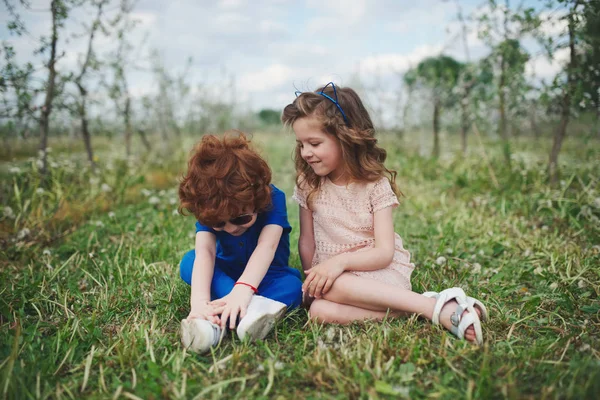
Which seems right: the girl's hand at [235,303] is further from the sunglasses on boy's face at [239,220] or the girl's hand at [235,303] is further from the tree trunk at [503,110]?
the tree trunk at [503,110]

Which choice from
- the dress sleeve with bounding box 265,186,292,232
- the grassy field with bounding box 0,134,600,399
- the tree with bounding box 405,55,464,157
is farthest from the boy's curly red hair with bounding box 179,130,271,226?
the tree with bounding box 405,55,464,157

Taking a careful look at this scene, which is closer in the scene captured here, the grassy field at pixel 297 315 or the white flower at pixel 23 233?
the grassy field at pixel 297 315

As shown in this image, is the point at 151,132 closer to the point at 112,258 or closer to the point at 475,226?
the point at 112,258

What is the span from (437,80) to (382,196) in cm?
572

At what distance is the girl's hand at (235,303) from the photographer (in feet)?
5.69

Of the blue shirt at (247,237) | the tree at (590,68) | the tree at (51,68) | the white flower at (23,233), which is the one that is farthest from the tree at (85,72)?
the tree at (590,68)

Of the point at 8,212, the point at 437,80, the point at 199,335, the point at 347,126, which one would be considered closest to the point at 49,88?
the point at 8,212

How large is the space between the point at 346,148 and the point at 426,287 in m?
0.91

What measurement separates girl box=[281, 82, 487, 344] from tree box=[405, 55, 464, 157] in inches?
193

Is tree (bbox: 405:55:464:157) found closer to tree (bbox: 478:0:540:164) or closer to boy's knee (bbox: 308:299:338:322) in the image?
tree (bbox: 478:0:540:164)

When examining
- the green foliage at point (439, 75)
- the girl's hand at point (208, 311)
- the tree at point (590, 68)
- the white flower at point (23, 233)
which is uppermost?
the green foliage at point (439, 75)

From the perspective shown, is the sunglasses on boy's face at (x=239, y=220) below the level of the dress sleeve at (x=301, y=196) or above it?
below

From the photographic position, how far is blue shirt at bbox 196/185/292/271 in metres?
2.02

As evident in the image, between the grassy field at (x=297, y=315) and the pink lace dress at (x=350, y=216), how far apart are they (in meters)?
0.31
